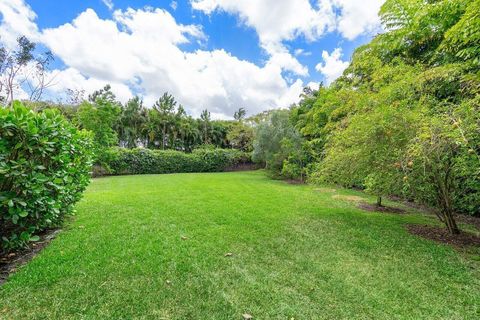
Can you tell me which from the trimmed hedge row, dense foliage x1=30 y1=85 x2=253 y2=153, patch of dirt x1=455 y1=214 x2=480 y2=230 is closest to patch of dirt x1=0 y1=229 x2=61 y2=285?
patch of dirt x1=455 y1=214 x2=480 y2=230

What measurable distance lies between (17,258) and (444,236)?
24.2 ft

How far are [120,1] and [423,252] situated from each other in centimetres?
1111

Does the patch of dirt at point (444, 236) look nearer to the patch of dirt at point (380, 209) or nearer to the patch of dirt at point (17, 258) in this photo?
the patch of dirt at point (380, 209)

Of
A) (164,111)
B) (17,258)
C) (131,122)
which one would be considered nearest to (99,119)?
(17,258)

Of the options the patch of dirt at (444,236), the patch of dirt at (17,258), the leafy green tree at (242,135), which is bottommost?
the patch of dirt at (17,258)

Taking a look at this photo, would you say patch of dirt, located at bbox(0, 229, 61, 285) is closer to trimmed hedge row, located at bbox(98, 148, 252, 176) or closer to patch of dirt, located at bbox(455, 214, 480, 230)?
patch of dirt, located at bbox(455, 214, 480, 230)

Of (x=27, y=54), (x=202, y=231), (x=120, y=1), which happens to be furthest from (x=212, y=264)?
(x=27, y=54)

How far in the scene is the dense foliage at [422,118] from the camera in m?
3.35

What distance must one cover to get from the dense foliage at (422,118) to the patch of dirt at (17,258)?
17.2 ft

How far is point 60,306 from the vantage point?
2184 mm

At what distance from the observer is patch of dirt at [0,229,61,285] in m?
2.74

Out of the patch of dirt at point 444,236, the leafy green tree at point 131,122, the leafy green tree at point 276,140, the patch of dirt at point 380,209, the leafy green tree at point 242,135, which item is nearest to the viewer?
the patch of dirt at point 444,236

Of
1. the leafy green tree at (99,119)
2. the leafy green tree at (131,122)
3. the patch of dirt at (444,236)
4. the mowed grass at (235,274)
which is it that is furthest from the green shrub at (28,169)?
the leafy green tree at (131,122)

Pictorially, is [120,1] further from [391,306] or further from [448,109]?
[391,306]
